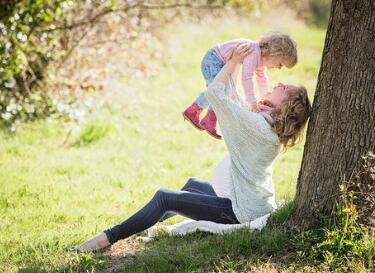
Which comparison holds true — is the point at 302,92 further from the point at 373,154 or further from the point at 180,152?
the point at 180,152

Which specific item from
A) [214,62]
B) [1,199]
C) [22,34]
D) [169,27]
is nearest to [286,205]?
[214,62]

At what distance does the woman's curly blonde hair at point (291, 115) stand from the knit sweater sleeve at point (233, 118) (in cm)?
9

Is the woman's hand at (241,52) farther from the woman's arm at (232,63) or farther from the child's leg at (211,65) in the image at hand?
the child's leg at (211,65)

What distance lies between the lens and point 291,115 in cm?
416

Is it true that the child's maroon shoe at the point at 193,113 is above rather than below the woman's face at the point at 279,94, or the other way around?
below

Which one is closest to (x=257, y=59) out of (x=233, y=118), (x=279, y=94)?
(x=279, y=94)

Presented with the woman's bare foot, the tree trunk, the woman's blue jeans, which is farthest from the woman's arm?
the woman's bare foot

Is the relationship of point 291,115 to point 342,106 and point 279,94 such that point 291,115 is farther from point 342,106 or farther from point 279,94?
point 342,106

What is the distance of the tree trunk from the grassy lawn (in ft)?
1.51

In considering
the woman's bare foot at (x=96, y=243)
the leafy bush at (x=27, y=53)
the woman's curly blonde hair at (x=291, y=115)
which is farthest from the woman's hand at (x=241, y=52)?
the leafy bush at (x=27, y=53)

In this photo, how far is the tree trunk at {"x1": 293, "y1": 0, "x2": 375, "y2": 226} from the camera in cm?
371

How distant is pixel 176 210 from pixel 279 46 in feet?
4.48

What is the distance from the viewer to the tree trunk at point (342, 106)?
3715 mm

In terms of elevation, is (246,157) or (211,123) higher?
(211,123)
